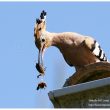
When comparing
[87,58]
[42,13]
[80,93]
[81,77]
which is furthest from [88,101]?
[42,13]

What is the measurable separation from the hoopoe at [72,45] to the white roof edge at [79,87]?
63 cm

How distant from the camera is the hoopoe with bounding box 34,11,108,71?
5.72 m

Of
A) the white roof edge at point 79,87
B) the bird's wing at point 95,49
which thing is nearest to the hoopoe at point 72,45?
the bird's wing at point 95,49

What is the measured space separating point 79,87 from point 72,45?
0.97 meters

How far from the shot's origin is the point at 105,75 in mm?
5184

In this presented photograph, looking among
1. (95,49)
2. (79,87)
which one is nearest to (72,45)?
(95,49)

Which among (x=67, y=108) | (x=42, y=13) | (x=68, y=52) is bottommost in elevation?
(x=67, y=108)

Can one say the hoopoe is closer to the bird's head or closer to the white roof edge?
the bird's head

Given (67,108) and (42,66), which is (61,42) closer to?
(42,66)

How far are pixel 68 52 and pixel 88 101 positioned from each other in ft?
3.39

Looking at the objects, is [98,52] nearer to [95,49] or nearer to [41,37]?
[95,49]

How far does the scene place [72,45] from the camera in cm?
583

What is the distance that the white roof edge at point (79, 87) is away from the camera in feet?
15.5

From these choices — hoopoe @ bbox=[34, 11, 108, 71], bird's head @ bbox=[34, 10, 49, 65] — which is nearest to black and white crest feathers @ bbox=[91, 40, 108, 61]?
hoopoe @ bbox=[34, 11, 108, 71]
